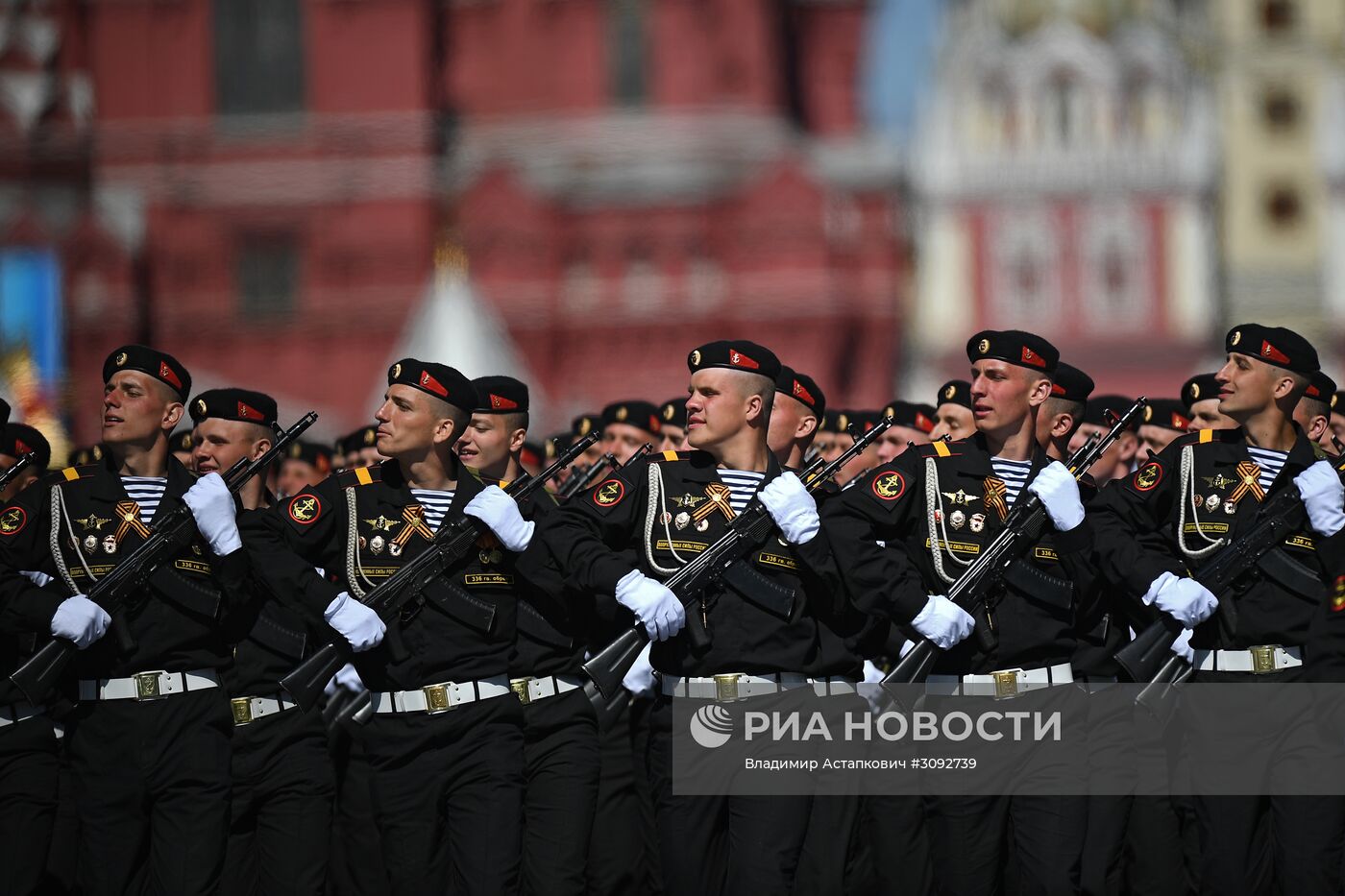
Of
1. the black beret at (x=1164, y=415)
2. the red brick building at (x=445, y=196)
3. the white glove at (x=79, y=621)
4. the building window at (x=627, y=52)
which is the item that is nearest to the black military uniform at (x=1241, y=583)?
the black beret at (x=1164, y=415)

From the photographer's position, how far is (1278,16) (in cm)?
4509

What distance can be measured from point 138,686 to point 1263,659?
158 inches

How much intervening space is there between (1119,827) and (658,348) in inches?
1270

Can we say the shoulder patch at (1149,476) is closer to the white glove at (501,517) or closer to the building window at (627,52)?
the white glove at (501,517)

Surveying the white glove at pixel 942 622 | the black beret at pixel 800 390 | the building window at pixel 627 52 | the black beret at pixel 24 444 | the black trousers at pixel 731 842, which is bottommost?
the black trousers at pixel 731 842

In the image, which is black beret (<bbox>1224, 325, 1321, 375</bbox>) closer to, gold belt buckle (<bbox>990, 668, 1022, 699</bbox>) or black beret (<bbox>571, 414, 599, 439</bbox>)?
gold belt buckle (<bbox>990, 668, 1022, 699</bbox>)

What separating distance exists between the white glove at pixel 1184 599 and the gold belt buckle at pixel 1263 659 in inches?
8.6

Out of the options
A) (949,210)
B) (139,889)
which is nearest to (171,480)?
(139,889)

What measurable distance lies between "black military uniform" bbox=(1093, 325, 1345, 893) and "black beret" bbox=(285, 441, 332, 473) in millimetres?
4556

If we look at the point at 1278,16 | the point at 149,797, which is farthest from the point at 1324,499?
the point at 1278,16

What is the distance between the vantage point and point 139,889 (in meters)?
7.57

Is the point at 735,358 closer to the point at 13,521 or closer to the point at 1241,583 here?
the point at 1241,583

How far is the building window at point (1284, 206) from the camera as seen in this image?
148 ft

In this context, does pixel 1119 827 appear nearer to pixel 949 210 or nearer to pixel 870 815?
pixel 870 815
